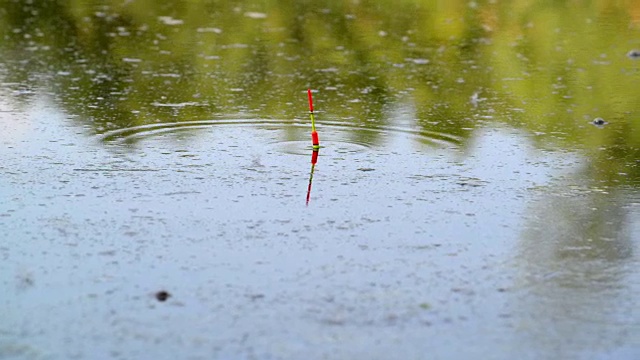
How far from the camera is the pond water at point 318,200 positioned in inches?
192

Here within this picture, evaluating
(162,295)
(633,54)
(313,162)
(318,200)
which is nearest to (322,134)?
(313,162)

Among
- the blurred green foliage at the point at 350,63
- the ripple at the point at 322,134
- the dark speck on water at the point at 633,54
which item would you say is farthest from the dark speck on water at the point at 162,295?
the dark speck on water at the point at 633,54

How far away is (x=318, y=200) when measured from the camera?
22.7ft

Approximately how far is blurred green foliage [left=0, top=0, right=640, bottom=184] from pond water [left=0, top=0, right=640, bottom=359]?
0.05 m

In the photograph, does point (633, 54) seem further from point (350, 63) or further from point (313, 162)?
point (313, 162)

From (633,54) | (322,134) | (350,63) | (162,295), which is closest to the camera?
(162,295)

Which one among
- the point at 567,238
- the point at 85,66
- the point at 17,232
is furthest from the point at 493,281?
the point at 85,66

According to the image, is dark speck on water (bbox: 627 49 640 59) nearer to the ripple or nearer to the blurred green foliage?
the blurred green foliage

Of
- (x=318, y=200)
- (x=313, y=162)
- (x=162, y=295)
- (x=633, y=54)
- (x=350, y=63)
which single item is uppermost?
(x=633, y=54)

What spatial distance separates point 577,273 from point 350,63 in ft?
22.4

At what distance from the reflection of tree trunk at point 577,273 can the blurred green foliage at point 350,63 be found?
94cm

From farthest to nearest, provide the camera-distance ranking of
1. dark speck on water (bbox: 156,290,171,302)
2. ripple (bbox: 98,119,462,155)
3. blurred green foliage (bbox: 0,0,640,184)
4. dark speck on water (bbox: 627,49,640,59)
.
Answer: dark speck on water (bbox: 627,49,640,59) → blurred green foliage (bbox: 0,0,640,184) → ripple (bbox: 98,119,462,155) → dark speck on water (bbox: 156,290,171,302)

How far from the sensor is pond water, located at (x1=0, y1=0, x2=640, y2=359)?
16.0ft

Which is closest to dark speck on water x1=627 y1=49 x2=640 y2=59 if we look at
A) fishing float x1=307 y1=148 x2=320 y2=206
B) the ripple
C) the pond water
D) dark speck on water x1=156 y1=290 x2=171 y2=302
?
the pond water
